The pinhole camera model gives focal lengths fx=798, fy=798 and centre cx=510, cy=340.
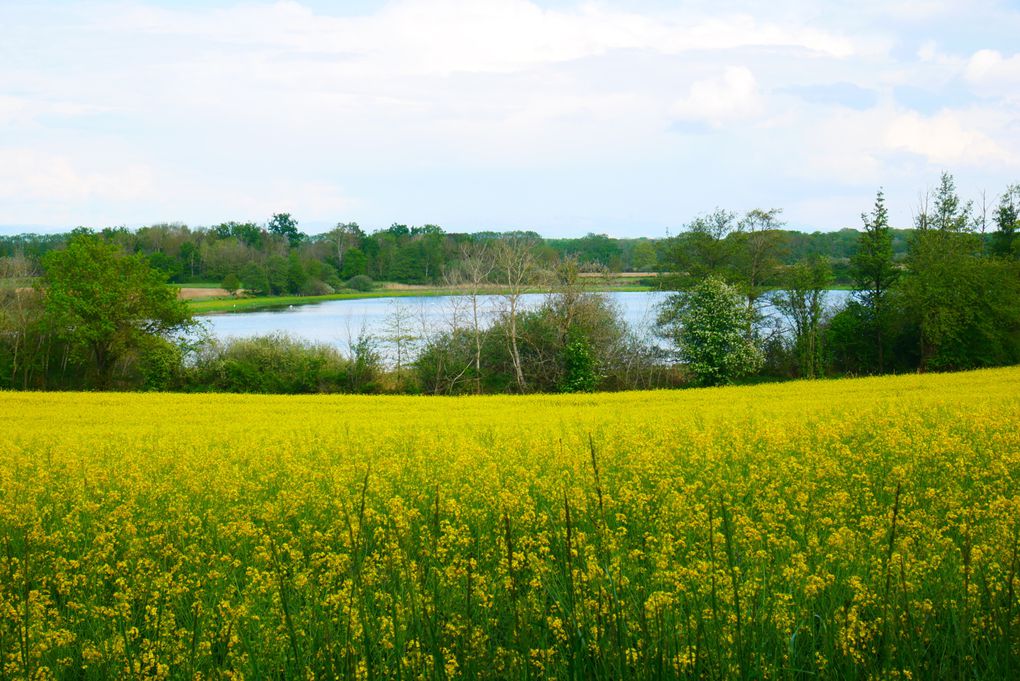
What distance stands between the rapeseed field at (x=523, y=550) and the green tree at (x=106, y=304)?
22.6m

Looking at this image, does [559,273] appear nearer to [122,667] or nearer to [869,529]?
[869,529]

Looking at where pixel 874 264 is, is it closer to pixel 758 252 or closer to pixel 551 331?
pixel 758 252

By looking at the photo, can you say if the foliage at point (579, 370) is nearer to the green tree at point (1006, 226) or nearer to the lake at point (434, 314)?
the lake at point (434, 314)

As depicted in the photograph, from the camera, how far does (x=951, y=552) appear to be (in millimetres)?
5355

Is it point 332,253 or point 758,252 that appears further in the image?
point 332,253

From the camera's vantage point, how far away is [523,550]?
5.91m

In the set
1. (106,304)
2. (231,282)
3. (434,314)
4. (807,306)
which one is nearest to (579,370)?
(434,314)

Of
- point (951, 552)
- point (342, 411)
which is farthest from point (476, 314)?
point (951, 552)

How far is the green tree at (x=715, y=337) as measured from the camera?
118ft

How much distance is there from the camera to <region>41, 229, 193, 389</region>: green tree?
36.2 m

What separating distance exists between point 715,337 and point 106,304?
27.7 metres

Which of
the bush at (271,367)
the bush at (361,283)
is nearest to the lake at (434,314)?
the bush at (271,367)

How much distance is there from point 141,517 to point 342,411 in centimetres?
1556

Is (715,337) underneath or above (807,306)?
underneath
